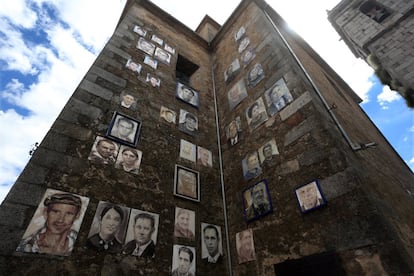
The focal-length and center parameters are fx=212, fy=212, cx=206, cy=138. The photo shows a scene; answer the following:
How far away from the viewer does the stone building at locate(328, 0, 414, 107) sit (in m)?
10.3

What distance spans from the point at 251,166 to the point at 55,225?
3193 millimetres

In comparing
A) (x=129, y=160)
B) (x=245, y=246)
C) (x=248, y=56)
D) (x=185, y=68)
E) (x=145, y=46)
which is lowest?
(x=245, y=246)

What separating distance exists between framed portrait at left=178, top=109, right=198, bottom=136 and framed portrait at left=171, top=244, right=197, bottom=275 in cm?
246

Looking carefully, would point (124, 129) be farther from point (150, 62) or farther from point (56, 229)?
point (150, 62)

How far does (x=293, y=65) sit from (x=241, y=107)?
1475mm

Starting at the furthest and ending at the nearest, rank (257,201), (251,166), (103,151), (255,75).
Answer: (255,75), (251,166), (257,201), (103,151)

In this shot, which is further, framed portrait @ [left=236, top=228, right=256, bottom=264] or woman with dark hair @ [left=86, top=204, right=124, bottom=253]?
framed portrait @ [left=236, top=228, right=256, bottom=264]

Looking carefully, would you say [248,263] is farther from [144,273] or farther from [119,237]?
[119,237]

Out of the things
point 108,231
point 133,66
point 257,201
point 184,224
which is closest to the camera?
point 108,231

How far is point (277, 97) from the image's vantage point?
4.30m

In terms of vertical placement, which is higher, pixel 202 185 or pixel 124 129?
pixel 124 129

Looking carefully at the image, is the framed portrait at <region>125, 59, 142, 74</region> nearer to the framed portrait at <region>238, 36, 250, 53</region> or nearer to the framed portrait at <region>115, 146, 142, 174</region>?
the framed portrait at <region>115, 146, 142, 174</region>

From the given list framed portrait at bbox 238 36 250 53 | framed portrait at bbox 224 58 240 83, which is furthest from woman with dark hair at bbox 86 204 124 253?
framed portrait at bbox 238 36 250 53

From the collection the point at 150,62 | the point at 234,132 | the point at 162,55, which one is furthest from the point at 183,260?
the point at 162,55
